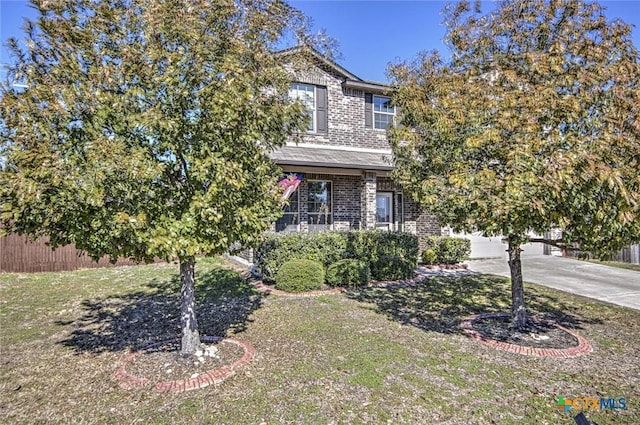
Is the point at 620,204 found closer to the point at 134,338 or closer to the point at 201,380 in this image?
the point at 201,380

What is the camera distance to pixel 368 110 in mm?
15695

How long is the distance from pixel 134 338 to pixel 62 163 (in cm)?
385

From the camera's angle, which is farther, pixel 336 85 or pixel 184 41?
→ pixel 336 85

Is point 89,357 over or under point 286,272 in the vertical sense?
under

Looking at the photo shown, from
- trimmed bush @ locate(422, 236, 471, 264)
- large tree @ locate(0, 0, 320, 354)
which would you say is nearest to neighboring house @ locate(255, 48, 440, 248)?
trimmed bush @ locate(422, 236, 471, 264)

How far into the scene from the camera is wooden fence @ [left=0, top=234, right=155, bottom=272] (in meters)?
12.6

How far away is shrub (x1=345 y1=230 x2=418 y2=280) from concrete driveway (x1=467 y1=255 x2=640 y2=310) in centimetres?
327

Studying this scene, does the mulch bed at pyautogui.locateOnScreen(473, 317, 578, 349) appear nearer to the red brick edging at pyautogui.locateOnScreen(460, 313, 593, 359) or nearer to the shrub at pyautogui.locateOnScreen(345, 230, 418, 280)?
the red brick edging at pyautogui.locateOnScreen(460, 313, 593, 359)

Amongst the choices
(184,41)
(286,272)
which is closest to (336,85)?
(286,272)

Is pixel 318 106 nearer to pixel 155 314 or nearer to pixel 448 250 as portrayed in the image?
pixel 448 250

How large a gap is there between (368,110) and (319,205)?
15.3 ft

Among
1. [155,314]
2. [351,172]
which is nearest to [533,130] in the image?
[155,314]

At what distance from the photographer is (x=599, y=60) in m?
5.40

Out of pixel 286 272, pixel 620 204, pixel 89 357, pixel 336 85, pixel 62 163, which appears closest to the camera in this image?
pixel 62 163
